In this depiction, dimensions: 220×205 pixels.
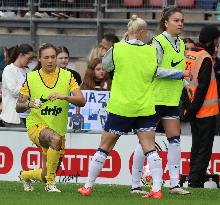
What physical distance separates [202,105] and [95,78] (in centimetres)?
235

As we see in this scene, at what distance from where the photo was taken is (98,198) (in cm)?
1262

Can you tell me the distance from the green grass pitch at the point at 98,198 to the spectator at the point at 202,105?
201 centimetres

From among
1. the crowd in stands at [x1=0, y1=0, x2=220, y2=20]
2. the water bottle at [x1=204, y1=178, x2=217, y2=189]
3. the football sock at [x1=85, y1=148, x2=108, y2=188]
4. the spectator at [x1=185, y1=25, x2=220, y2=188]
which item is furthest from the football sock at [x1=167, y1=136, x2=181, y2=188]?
the crowd in stands at [x1=0, y1=0, x2=220, y2=20]

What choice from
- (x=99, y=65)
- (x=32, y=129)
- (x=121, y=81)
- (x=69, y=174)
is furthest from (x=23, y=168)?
(x=121, y=81)

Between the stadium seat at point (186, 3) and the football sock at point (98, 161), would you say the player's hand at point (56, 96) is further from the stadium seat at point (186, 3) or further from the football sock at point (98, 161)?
the stadium seat at point (186, 3)

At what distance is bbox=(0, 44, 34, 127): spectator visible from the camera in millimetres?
17906

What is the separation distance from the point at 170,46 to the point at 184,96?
3632 mm

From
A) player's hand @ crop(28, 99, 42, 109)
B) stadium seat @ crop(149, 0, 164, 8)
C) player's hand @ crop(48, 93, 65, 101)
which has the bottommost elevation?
player's hand @ crop(28, 99, 42, 109)

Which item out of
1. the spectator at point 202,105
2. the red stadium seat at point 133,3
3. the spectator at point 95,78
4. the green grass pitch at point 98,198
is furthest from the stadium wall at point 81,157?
the red stadium seat at point 133,3

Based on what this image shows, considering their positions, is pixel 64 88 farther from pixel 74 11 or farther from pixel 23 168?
pixel 74 11

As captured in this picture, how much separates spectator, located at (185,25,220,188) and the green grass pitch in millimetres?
2011

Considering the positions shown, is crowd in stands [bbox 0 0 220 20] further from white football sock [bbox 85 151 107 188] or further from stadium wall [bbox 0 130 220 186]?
white football sock [bbox 85 151 107 188]

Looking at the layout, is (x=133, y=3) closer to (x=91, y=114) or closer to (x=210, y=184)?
(x=91, y=114)

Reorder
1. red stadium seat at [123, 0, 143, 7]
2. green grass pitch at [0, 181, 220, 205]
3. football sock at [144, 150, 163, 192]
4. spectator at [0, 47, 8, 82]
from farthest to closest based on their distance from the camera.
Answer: red stadium seat at [123, 0, 143, 7] → spectator at [0, 47, 8, 82] → football sock at [144, 150, 163, 192] → green grass pitch at [0, 181, 220, 205]
